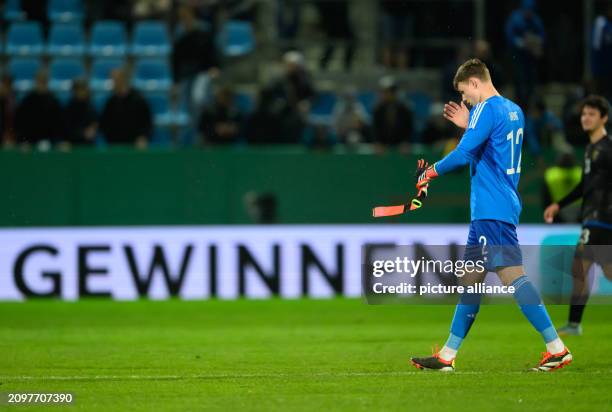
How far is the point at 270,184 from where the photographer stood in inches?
643

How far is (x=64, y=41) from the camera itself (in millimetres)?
19078

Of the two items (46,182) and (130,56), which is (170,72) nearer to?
(130,56)

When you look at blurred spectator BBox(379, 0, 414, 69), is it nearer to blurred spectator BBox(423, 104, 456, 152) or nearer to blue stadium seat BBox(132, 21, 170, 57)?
blurred spectator BBox(423, 104, 456, 152)

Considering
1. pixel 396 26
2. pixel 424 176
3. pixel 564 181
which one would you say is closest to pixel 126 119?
pixel 396 26

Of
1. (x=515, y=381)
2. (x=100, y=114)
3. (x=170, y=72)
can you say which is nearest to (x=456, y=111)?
(x=515, y=381)

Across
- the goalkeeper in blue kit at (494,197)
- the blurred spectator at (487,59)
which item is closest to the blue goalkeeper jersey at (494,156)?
the goalkeeper in blue kit at (494,197)

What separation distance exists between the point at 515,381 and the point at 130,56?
12.4 metres

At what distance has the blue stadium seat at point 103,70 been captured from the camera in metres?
18.7

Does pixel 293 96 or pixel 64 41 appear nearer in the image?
pixel 293 96

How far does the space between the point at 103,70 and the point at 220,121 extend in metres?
3.19

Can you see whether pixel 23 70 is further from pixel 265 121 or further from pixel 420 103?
pixel 420 103

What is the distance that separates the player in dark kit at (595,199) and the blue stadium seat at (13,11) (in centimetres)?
1107

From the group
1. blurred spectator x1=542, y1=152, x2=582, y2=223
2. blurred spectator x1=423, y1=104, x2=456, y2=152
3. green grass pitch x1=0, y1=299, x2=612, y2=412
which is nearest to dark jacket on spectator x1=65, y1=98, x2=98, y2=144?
green grass pitch x1=0, y1=299, x2=612, y2=412

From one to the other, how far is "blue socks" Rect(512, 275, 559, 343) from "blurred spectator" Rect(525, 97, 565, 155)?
28.3ft
